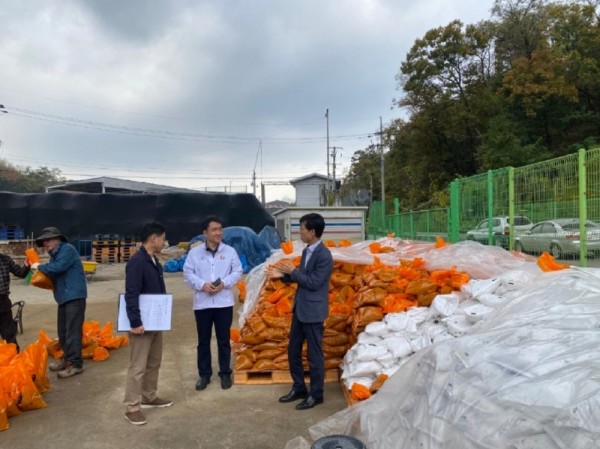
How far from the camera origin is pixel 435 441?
2.17 m

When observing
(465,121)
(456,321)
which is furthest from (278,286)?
(465,121)

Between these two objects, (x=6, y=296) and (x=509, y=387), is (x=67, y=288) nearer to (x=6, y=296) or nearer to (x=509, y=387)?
(x=6, y=296)

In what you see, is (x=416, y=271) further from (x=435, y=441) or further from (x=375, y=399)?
(x=435, y=441)

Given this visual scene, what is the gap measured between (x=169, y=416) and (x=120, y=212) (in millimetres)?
16879

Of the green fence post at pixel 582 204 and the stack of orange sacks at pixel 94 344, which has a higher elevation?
the green fence post at pixel 582 204

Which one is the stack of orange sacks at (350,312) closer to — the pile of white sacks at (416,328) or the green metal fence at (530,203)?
the pile of white sacks at (416,328)

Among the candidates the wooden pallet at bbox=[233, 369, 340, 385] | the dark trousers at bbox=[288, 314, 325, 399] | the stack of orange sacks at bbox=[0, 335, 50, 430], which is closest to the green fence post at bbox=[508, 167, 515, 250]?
the wooden pallet at bbox=[233, 369, 340, 385]

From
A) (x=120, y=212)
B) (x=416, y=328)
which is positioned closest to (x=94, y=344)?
(x=416, y=328)

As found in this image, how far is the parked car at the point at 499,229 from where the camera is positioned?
6.32 meters

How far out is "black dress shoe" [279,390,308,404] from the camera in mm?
4102

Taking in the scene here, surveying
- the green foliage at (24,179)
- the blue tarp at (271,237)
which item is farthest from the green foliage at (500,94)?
the green foliage at (24,179)

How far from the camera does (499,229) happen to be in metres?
6.88

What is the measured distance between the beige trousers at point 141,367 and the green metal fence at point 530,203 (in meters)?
4.52

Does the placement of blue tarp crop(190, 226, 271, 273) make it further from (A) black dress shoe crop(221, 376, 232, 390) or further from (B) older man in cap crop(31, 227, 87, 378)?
(A) black dress shoe crop(221, 376, 232, 390)
